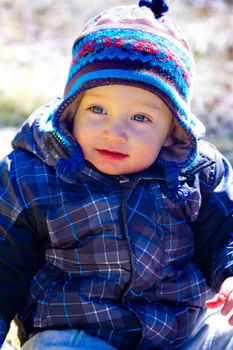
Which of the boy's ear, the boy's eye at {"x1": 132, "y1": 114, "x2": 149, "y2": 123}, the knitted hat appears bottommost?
the boy's ear

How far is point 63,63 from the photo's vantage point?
5469 millimetres

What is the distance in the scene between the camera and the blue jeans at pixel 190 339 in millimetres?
2209

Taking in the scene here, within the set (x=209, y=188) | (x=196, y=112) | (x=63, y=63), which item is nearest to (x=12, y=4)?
(x=63, y=63)

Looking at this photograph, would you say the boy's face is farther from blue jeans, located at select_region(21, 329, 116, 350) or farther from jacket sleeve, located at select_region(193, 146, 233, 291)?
blue jeans, located at select_region(21, 329, 116, 350)

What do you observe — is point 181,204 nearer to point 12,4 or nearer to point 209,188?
point 209,188

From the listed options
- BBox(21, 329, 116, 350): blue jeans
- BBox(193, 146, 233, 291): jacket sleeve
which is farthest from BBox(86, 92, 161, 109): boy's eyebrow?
BBox(21, 329, 116, 350): blue jeans

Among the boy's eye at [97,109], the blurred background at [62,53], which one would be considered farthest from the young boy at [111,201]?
the blurred background at [62,53]

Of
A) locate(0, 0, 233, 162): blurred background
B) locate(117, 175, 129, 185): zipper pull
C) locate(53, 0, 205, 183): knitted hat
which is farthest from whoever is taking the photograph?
locate(0, 0, 233, 162): blurred background

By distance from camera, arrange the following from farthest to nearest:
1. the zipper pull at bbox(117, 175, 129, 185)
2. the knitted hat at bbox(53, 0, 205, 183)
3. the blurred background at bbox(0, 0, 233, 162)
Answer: the blurred background at bbox(0, 0, 233, 162) < the zipper pull at bbox(117, 175, 129, 185) < the knitted hat at bbox(53, 0, 205, 183)

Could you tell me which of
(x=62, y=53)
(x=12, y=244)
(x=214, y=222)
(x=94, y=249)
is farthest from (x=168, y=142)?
(x=62, y=53)

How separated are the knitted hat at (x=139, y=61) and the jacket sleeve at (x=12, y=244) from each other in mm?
218

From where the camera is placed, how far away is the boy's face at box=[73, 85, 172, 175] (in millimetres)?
2168

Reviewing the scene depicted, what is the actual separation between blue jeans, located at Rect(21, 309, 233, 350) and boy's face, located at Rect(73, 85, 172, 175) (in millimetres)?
472

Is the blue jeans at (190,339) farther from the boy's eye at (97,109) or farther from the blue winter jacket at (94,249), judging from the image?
the boy's eye at (97,109)
